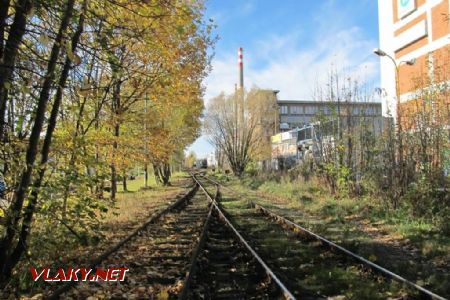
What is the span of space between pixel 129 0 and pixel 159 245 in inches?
233

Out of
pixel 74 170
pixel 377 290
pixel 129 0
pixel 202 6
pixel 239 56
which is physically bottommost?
pixel 377 290

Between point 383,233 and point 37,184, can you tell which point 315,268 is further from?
point 37,184

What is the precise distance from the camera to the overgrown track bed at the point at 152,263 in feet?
22.3

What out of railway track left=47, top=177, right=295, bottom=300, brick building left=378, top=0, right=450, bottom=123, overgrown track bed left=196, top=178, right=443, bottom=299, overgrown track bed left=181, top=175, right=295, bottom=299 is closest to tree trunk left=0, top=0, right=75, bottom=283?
railway track left=47, top=177, right=295, bottom=300

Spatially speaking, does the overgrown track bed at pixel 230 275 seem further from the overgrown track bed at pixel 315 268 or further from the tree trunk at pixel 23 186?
the tree trunk at pixel 23 186

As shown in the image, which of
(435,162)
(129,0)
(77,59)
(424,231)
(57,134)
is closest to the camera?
(77,59)

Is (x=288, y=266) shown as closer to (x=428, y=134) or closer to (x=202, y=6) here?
(x=428, y=134)

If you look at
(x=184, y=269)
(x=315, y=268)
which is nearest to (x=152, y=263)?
(x=184, y=269)

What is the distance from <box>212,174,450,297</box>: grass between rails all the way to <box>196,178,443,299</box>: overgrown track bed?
0.53m

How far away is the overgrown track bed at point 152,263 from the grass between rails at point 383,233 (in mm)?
3584

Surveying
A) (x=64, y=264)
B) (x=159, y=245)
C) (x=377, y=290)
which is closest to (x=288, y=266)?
(x=377, y=290)

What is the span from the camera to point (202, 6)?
1680 centimetres

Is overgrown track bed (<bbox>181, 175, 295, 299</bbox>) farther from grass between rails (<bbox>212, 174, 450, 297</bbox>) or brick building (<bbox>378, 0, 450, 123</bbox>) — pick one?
brick building (<bbox>378, 0, 450, 123</bbox>)

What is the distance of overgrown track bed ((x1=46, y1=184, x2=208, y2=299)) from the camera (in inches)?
267
